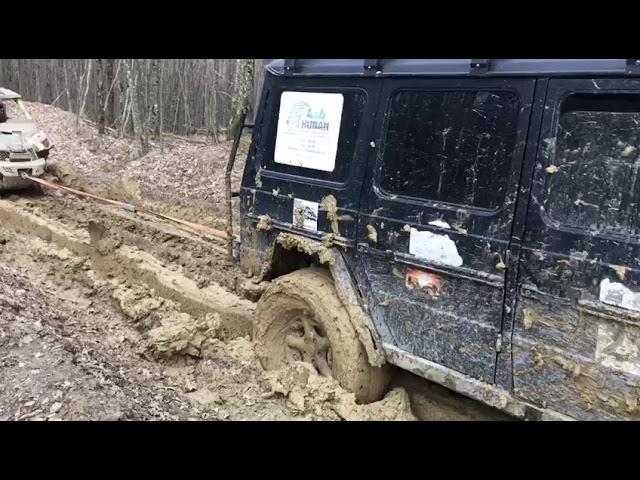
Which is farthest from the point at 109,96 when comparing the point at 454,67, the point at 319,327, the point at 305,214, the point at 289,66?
the point at 454,67

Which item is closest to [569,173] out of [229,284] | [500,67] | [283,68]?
[500,67]

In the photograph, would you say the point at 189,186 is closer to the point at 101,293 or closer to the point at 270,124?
the point at 101,293

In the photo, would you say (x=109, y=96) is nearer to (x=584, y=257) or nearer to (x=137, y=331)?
(x=137, y=331)

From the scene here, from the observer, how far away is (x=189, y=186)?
34.6 ft

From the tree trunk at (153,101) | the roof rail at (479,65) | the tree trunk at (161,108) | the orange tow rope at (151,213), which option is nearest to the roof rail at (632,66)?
the roof rail at (479,65)

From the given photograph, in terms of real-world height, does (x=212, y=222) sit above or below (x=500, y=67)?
below

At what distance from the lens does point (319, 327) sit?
14.1 ft

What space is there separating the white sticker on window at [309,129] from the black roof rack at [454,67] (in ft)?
0.60

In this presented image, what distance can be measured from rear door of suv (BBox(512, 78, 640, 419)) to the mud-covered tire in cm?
118

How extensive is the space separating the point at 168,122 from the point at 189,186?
570 cm

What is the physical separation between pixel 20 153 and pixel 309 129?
25.3 ft

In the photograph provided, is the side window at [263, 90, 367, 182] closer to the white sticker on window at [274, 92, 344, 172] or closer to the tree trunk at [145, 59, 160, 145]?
the white sticker on window at [274, 92, 344, 172]

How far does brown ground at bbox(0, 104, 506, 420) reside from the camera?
12.2ft

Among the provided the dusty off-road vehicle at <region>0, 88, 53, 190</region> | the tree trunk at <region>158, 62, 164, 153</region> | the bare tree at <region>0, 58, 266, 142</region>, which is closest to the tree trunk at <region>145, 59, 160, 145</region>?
the bare tree at <region>0, 58, 266, 142</region>
